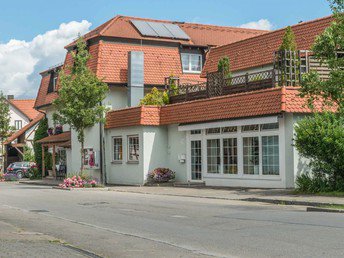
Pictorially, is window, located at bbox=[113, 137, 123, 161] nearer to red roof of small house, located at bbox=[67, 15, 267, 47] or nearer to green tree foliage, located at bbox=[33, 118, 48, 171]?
red roof of small house, located at bbox=[67, 15, 267, 47]

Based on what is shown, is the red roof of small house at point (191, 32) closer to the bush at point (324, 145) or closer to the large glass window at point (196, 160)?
the large glass window at point (196, 160)

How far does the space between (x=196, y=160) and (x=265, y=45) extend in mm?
8019

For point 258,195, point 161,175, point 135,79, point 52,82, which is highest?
point 52,82

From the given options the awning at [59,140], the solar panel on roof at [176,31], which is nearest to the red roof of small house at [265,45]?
the solar panel on roof at [176,31]

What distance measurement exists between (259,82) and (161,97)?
26.1ft

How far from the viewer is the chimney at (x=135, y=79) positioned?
35531 millimetres

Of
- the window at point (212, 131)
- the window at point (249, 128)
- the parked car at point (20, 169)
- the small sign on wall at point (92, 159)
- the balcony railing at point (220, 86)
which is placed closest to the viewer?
the window at point (249, 128)

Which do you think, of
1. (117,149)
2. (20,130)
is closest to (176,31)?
(117,149)

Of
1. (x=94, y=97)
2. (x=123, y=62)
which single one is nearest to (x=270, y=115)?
(x=94, y=97)

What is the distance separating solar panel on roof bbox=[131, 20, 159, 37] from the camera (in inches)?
1521

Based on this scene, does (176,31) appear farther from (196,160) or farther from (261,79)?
(261,79)

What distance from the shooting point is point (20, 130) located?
208 ft

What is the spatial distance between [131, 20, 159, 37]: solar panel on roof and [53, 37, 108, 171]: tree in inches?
266

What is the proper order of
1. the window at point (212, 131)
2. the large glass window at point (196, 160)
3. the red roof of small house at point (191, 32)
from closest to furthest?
the window at point (212, 131) < the large glass window at point (196, 160) < the red roof of small house at point (191, 32)
